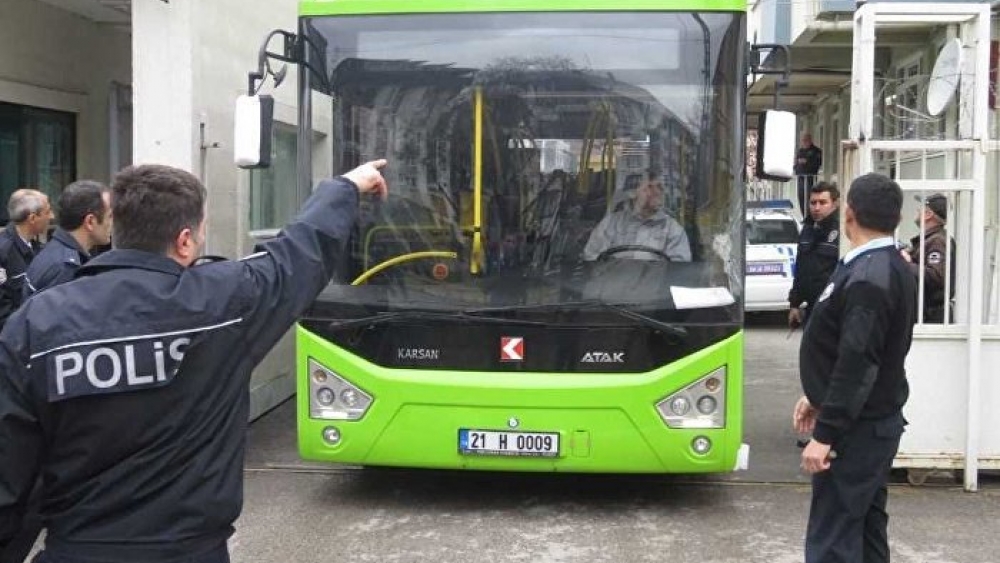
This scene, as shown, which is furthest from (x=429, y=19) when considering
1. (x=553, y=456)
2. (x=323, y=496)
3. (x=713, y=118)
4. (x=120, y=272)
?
(x=120, y=272)

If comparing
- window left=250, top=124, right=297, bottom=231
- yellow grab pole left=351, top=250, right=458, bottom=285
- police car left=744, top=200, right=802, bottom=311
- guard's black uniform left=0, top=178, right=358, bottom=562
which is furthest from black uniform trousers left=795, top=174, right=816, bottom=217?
guard's black uniform left=0, top=178, right=358, bottom=562

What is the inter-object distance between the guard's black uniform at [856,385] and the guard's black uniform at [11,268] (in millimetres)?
4456

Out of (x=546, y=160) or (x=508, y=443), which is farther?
(x=546, y=160)

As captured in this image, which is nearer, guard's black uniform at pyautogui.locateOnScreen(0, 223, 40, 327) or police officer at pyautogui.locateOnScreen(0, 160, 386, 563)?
police officer at pyautogui.locateOnScreen(0, 160, 386, 563)

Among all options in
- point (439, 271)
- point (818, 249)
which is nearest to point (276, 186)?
point (439, 271)

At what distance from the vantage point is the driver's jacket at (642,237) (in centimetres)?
607

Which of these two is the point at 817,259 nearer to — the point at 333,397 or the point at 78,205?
the point at 333,397

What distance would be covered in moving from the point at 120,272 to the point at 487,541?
12.3 ft

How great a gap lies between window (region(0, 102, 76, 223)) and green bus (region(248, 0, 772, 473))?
4728 millimetres

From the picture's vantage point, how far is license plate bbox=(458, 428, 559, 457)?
5.95 metres

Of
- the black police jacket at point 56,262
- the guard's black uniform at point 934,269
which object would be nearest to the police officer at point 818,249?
the guard's black uniform at point 934,269

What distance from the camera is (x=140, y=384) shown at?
238 centimetres

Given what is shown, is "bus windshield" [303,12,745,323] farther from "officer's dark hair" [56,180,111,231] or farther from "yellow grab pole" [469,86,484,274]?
"officer's dark hair" [56,180,111,231]

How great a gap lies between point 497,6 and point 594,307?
1.71 metres
